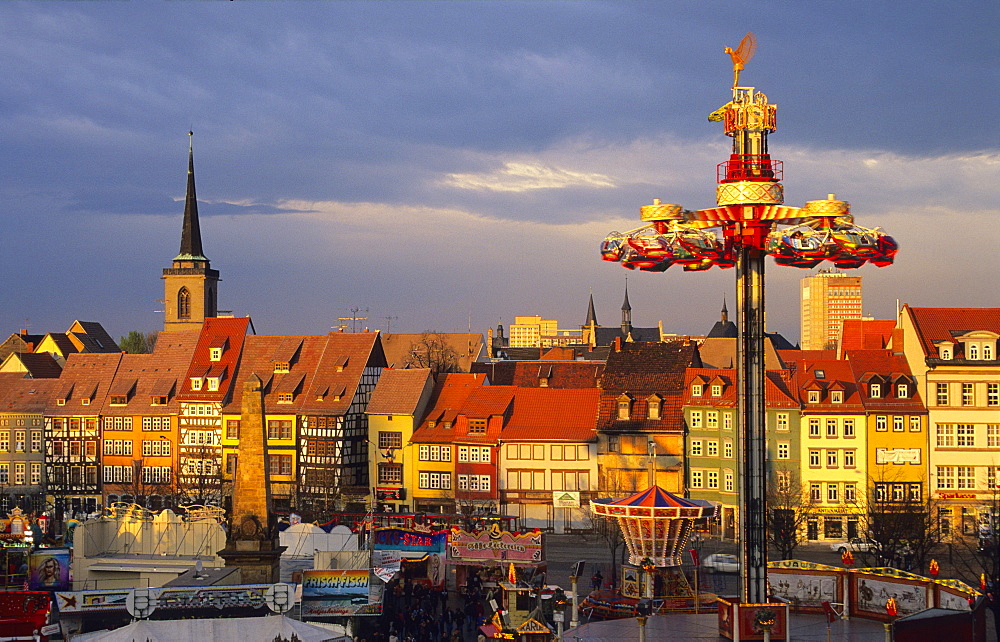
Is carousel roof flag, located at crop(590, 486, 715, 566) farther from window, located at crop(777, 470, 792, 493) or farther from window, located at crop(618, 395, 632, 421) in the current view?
window, located at crop(618, 395, 632, 421)

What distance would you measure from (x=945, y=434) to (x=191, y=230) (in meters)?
70.1

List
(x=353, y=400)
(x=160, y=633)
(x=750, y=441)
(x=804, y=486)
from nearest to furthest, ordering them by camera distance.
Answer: (x=160, y=633) → (x=750, y=441) → (x=804, y=486) → (x=353, y=400)

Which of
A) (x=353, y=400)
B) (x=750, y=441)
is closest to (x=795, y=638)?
(x=750, y=441)

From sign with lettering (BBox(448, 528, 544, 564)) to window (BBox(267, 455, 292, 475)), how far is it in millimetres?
33015

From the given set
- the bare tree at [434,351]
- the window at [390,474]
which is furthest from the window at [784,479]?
the bare tree at [434,351]

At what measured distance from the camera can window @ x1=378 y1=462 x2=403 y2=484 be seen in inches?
3184

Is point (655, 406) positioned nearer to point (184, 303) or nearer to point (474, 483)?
point (474, 483)

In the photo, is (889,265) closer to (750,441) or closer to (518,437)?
(750,441)

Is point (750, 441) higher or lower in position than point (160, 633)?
higher

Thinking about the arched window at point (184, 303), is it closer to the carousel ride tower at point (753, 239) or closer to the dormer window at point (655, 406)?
the dormer window at point (655, 406)

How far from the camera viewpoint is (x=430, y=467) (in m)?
79.6

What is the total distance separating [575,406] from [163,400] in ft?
93.6

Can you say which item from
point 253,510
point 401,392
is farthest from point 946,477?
point 253,510

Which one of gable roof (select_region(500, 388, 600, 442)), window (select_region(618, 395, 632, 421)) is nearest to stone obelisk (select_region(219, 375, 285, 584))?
window (select_region(618, 395, 632, 421))
